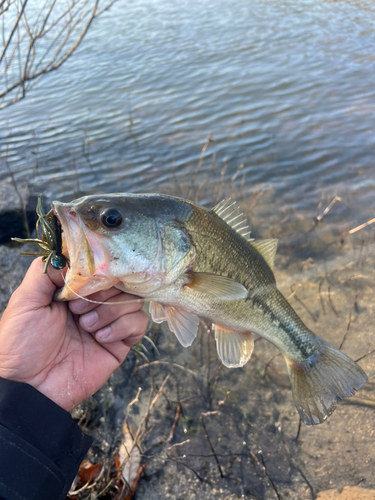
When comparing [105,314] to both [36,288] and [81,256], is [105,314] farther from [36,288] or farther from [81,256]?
[81,256]

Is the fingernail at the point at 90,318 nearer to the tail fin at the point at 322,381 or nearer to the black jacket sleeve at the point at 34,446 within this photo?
the black jacket sleeve at the point at 34,446

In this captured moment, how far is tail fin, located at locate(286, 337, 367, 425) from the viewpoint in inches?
91.0

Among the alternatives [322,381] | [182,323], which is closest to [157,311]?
[182,323]

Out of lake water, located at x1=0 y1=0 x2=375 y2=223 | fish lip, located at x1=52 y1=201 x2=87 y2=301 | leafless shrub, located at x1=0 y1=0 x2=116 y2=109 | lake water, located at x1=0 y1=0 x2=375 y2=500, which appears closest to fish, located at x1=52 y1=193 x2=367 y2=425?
fish lip, located at x1=52 y1=201 x2=87 y2=301

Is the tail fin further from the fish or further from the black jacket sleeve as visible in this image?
the black jacket sleeve

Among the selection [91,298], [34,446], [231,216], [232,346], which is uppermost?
[231,216]

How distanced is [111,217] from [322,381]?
70.4 inches

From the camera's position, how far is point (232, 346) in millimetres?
2498

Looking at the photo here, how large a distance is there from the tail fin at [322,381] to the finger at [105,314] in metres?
1.28

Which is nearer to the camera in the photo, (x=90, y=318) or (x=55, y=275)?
(x=55, y=275)

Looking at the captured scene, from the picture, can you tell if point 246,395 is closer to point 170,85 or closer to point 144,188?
point 144,188

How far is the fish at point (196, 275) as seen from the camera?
1847 mm

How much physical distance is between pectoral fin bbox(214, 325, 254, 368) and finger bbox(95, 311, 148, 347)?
1.86 feet

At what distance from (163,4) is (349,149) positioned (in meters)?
16.4
